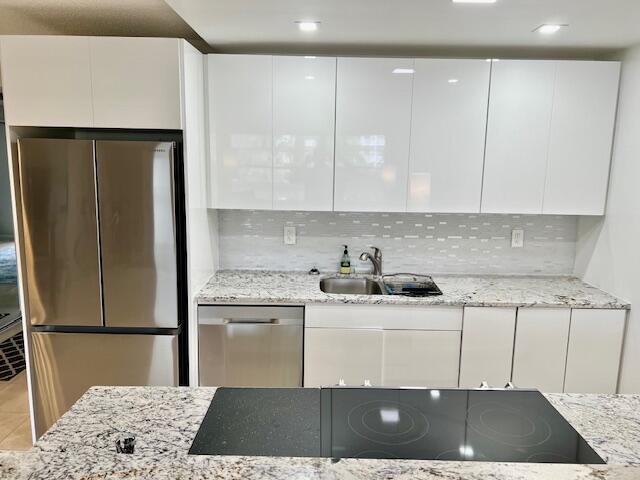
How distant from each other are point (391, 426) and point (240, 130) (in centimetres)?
204

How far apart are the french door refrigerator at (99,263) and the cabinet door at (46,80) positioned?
0.50ft

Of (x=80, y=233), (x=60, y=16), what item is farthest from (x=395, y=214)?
(x=60, y=16)

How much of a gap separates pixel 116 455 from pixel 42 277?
180cm

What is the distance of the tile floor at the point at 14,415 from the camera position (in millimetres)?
2621

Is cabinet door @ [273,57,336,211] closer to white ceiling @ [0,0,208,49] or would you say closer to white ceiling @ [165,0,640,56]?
white ceiling @ [165,0,640,56]

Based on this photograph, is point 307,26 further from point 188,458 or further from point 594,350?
point 594,350

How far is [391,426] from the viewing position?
4.02 feet

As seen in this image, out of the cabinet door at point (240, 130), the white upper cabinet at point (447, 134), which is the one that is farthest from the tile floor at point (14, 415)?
the white upper cabinet at point (447, 134)

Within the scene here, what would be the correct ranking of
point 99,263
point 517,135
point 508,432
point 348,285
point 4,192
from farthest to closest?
point 4,192 → point 348,285 → point 517,135 → point 99,263 → point 508,432

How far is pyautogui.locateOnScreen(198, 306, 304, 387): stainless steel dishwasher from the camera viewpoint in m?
2.58

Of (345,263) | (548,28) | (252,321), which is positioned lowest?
(252,321)

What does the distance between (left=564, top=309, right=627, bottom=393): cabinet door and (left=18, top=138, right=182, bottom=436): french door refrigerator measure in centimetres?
239

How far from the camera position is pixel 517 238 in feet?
10.1

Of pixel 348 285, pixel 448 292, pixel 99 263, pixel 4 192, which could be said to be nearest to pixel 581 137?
pixel 448 292
